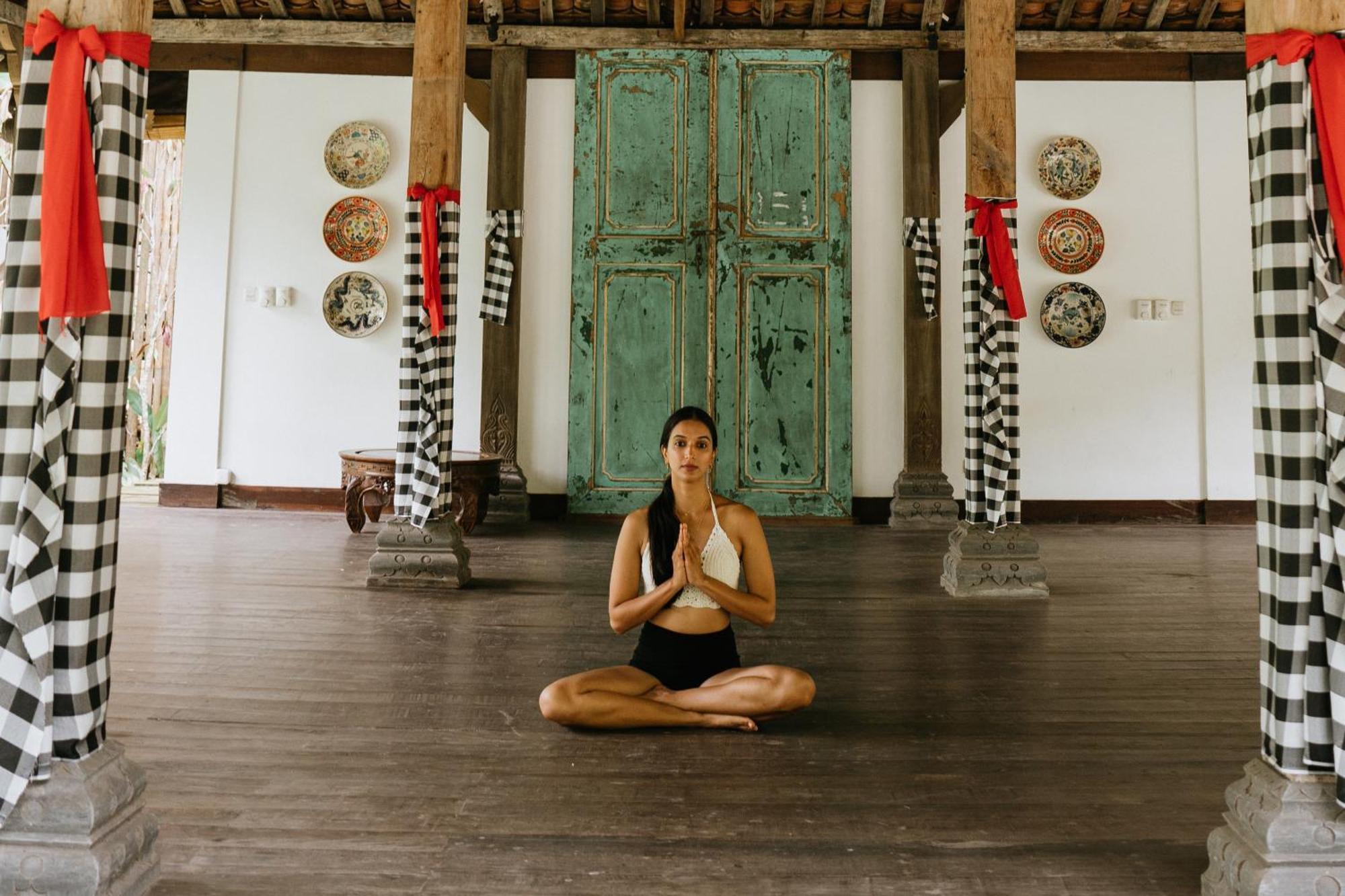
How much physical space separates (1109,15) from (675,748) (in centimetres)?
859

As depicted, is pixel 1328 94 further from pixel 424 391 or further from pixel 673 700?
pixel 424 391

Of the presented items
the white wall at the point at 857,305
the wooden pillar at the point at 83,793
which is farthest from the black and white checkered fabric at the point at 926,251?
the wooden pillar at the point at 83,793

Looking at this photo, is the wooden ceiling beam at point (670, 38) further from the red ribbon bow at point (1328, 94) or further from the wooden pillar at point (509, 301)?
the red ribbon bow at point (1328, 94)

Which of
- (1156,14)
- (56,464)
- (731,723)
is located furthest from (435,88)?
(1156,14)

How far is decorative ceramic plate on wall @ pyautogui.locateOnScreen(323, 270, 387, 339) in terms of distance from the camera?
8461 mm

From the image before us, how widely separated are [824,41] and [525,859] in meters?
8.24

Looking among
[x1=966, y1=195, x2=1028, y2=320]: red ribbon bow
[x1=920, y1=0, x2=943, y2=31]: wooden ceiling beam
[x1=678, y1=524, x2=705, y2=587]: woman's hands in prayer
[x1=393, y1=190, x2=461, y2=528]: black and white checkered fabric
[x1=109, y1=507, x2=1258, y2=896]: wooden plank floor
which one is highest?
[x1=920, y1=0, x2=943, y2=31]: wooden ceiling beam

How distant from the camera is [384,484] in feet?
22.5

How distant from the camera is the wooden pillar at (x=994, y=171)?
17.2ft

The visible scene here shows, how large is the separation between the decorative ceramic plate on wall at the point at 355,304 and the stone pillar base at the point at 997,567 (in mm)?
5838

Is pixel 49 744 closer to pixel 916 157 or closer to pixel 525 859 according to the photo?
pixel 525 859

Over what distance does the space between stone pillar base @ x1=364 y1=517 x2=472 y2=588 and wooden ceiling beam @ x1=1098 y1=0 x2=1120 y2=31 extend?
7.75 m

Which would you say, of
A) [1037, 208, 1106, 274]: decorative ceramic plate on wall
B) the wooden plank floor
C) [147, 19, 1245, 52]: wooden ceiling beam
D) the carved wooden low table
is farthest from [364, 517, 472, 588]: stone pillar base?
[1037, 208, 1106, 274]: decorative ceramic plate on wall

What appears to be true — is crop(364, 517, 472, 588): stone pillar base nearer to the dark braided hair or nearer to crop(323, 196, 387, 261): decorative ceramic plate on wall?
the dark braided hair
